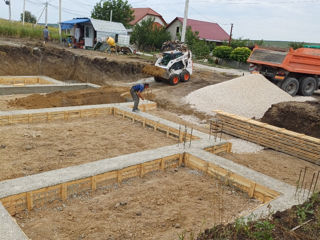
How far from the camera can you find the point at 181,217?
3861mm

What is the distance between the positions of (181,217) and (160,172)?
4.80ft

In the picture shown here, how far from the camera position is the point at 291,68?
1101cm

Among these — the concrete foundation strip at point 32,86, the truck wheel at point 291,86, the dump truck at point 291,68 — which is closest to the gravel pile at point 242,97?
the dump truck at point 291,68

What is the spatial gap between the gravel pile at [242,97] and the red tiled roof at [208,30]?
2990 cm

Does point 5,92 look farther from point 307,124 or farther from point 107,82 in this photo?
point 307,124

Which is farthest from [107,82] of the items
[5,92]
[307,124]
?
[307,124]

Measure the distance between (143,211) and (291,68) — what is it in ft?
30.8

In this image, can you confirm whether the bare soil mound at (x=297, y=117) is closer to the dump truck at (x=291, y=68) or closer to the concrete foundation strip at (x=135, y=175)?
the concrete foundation strip at (x=135, y=175)

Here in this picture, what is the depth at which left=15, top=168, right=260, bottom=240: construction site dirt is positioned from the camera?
3.47 meters

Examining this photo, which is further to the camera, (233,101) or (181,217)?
(233,101)

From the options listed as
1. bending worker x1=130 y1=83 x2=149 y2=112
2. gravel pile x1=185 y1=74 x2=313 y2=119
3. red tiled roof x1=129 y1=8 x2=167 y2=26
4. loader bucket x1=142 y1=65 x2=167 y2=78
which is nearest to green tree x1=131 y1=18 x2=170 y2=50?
red tiled roof x1=129 y1=8 x2=167 y2=26

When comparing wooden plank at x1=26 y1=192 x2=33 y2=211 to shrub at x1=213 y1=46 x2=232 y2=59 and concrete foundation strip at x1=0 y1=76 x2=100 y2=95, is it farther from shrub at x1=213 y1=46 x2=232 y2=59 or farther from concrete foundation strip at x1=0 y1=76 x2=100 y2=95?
shrub at x1=213 y1=46 x2=232 y2=59

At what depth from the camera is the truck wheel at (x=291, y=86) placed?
37.0 feet

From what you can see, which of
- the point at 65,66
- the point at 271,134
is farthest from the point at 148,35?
the point at 271,134
